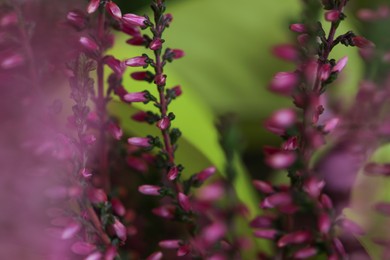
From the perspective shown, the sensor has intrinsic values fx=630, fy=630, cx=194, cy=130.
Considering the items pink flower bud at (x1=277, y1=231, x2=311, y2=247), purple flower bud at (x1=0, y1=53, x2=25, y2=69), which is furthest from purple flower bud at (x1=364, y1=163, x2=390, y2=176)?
purple flower bud at (x1=0, y1=53, x2=25, y2=69)

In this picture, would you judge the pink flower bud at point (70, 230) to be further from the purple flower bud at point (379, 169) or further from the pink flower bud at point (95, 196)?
the purple flower bud at point (379, 169)

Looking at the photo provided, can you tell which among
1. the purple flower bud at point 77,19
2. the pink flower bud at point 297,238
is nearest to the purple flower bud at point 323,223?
the pink flower bud at point 297,238

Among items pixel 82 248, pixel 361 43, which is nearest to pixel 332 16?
pixel 361 43

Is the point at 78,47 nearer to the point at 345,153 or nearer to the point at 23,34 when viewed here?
the point at 23,34

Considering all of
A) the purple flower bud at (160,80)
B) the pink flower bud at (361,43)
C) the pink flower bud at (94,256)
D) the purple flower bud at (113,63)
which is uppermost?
the pink flower bud at (361,43)

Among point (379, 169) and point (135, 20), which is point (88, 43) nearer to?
point (135, 20)

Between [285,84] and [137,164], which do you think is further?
[137,164]
